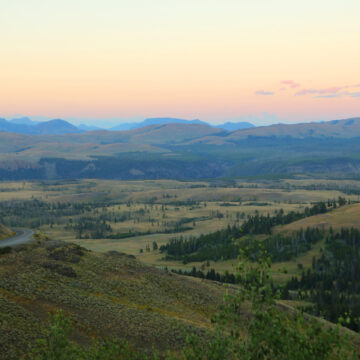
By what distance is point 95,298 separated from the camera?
59344 millimetres

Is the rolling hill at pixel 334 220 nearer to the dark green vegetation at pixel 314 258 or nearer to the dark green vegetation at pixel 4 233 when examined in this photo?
the dark green vegetation at pixel 314 258

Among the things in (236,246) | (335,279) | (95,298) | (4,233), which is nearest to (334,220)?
(236,246)

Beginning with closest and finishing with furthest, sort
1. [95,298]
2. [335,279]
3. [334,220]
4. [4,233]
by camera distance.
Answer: [95,298], [4,233], [335,279], [334,220]

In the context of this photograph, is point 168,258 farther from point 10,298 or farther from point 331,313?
point 10,298

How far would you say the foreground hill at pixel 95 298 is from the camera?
49.0 m

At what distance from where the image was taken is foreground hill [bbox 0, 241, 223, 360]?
49.0 m

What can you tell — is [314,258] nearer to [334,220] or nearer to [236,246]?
[236,246]

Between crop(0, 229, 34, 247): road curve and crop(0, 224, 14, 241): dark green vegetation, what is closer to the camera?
crop(0, 229, 34, 247): road curve

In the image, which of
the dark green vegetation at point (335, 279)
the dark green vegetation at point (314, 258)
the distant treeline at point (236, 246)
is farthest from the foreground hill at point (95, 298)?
the distant treeline at point (236, 246)

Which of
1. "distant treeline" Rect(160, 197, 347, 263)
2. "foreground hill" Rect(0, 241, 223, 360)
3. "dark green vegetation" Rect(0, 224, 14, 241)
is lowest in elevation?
"distant treeline" Rect(160, 197, 347, 263)

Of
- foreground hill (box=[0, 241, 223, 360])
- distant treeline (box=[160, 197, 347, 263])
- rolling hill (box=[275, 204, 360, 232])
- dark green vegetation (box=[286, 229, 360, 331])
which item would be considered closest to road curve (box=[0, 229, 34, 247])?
foreground hill (box=[0, 241, 223, 360])

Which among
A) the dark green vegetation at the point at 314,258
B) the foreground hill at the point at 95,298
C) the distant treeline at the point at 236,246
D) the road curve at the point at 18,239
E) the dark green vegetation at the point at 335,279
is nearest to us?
the foreground hill at the point at 95,298

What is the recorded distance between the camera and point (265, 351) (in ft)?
84.4

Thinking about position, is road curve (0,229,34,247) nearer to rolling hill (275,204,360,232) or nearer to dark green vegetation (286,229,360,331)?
dark green vegetation (286,229,360,331)
